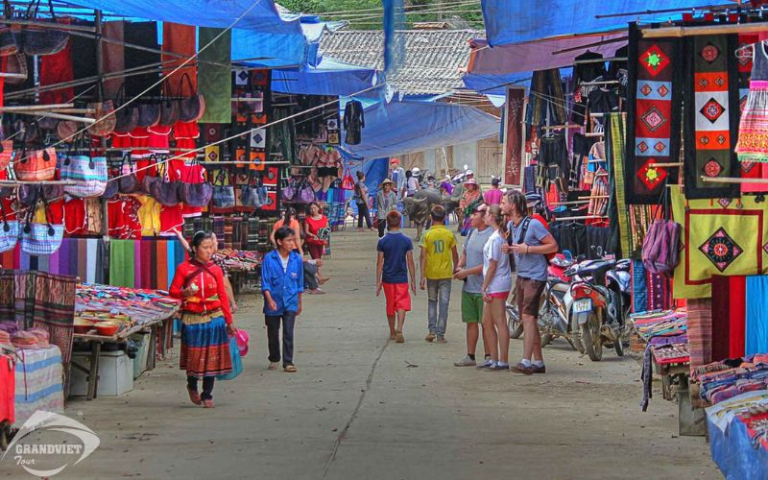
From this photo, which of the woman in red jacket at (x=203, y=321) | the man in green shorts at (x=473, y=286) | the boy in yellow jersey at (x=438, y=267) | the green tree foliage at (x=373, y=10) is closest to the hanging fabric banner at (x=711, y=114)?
the woman in red jacket at (x=203, y=321)

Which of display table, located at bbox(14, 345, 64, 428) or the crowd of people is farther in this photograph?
the crowd of people

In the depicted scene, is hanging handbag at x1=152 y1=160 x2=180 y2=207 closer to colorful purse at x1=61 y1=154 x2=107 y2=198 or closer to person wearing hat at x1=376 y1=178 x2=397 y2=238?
colorful purse at x1=61 y1=154 x2=107 y2=198

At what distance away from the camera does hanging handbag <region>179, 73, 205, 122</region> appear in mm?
14484

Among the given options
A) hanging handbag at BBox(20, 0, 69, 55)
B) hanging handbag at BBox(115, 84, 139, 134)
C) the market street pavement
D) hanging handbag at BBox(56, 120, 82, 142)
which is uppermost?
hanging handbag at BBox(20, 0, 69, 55)

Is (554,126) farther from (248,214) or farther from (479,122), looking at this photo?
(479,122)

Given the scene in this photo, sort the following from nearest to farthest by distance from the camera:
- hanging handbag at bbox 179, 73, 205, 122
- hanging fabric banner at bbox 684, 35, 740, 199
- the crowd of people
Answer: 1. hanging fabric banner at bbox 684, 35, 740, 199
2. the crowd of people
3. hanging handbag at bbox 179, 73, 205, 122

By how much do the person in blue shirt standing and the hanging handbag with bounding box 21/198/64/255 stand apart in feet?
7.03

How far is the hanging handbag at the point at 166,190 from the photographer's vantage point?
47.8 ft

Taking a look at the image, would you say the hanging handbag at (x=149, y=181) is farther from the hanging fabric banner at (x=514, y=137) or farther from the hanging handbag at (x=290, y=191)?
the hanging handbag at (x=290, y=191)

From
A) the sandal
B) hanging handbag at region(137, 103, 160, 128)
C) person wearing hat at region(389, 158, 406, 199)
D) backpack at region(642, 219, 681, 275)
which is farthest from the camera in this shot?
person wearing hat at region(389, 158, 406, 199)

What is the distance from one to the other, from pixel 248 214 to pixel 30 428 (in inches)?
463

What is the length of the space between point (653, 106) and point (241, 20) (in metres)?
5.94

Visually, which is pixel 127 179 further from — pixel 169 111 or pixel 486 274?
pixel 486 274

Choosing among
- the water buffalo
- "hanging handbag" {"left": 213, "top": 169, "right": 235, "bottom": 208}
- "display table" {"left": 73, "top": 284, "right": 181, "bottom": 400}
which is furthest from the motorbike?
the water buffalo
